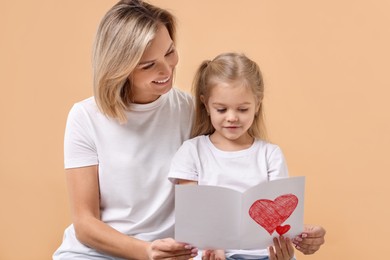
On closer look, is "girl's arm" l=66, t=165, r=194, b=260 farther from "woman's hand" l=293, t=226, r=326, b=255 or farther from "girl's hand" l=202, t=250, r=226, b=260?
"woman's hand" l=293, t=226, r=326, b=255

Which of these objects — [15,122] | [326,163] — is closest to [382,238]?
[326,163]

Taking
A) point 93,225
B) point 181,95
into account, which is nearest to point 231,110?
point 181,95

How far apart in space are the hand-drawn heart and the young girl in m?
0.09

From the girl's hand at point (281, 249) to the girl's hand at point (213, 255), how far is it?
0.13 m

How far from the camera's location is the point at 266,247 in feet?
6.71

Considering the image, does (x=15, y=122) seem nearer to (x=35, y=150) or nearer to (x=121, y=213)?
(x=35, y=150)

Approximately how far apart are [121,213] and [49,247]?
1.06m

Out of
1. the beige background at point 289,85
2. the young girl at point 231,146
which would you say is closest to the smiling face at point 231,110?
the young girl at point 231,146

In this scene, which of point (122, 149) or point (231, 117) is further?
point (122, 149)

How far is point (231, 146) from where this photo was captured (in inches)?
84.8

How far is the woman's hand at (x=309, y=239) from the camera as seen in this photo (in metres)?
2.07

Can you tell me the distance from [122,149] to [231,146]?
1.06ft

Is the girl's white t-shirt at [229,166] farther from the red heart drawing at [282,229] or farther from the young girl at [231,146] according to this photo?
the red heart drawing at [282,229]

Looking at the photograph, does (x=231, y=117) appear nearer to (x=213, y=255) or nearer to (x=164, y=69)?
(x=164, y=69)
